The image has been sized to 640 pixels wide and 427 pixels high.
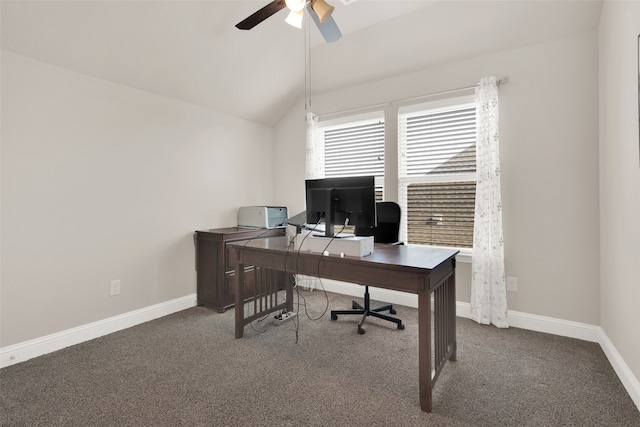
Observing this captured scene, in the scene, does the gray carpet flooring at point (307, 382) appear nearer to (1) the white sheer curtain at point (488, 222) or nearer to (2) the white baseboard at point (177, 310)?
(2) the white baseboard at point (177, 310)

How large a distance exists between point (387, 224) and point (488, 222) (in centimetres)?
89

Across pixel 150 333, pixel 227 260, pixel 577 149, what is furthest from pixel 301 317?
pixel 577 149

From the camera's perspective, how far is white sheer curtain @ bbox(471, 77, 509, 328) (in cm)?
276

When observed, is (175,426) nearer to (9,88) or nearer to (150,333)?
(150,333)

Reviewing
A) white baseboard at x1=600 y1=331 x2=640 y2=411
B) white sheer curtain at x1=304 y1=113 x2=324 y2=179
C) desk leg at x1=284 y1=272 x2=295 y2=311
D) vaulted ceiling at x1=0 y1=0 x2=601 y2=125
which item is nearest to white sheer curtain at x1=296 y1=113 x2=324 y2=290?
white sheer curtain at x1=304 y1=113 x2=324 y2=179

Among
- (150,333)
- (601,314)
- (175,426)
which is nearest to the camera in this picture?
(175,426)

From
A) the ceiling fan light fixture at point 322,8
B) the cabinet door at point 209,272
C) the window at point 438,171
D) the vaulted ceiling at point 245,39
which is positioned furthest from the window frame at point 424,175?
the cabinet door at point 209,272

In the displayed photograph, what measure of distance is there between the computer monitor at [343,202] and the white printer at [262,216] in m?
1.39

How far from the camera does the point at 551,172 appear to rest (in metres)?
2.66

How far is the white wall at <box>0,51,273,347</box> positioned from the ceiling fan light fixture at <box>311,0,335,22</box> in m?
1.93

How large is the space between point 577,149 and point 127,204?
3945 millimetres

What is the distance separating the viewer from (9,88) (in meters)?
2.17

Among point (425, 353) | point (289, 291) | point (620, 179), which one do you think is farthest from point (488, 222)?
point (289, 291)

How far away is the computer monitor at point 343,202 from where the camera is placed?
83.2 inches
